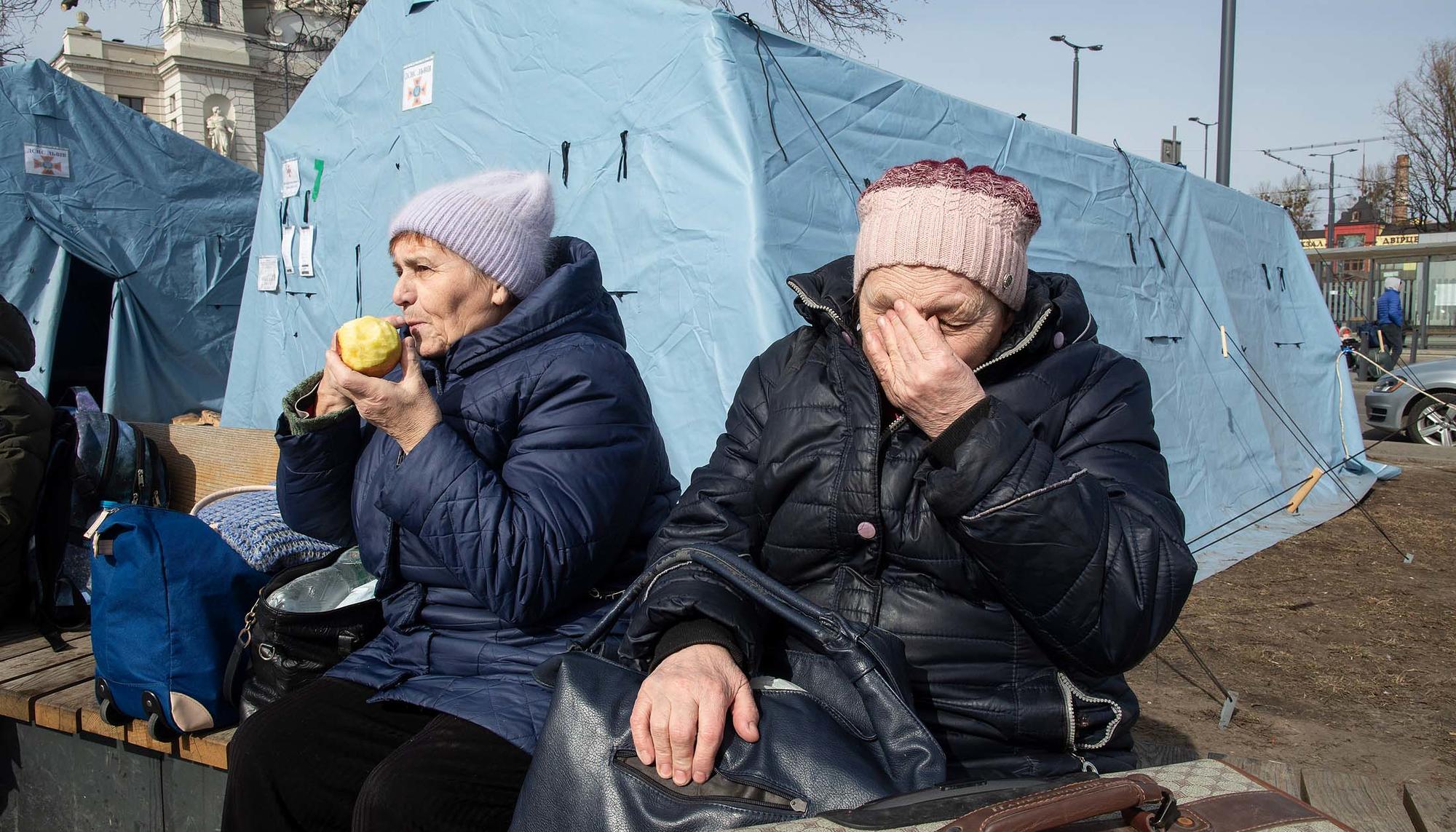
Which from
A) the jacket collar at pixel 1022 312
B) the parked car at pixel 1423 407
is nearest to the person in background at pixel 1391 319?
the parked car at pixel 1423 407

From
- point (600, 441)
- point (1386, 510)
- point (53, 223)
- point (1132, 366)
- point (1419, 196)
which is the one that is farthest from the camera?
point (1419, 196)

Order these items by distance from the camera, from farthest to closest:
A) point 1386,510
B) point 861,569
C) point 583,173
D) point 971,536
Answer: point 1386,510 < point 583,173 < point 861,569 < point 971,536

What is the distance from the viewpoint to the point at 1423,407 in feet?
35.9

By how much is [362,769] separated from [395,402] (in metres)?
0.70

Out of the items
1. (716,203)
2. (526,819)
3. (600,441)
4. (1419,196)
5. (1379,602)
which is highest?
(1419,196)

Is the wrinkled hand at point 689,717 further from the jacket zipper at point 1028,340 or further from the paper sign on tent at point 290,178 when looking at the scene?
the paper sign on tent at point 290,178

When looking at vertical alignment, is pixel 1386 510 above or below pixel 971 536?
below

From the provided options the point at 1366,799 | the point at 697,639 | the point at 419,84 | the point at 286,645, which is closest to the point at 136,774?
the point at 286,645

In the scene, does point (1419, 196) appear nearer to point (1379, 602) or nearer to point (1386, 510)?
point (1386, 510)

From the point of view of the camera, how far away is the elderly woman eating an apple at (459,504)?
1873mm

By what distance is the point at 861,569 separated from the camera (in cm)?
173

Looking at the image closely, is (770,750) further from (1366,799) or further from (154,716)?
(154,716)

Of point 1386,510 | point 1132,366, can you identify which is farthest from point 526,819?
point 1386,510

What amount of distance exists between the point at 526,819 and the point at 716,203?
301 cm
